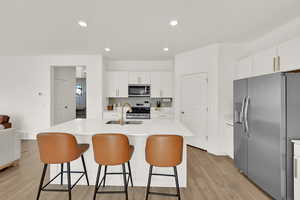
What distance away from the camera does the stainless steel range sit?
533cm

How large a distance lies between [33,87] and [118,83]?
259cm

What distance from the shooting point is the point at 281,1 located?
7.25ft

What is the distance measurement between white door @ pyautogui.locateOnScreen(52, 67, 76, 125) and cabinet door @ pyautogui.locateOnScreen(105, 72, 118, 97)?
1578 mm

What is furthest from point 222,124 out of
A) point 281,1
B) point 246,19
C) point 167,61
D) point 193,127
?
point 167,61

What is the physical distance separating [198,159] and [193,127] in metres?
1.02

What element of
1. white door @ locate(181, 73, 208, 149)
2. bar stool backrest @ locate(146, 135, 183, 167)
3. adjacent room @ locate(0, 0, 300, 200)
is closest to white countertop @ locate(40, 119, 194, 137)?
adjacent room @ locate(0, 0, 300, 200)

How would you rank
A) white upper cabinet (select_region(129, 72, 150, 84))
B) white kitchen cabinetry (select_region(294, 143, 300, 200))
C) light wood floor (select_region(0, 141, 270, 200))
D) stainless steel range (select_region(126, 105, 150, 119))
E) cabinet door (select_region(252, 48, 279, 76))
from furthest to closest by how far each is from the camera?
white upper cabinet (select_region(129, 72, 150, 84))
stainless steel range (select_region(126, 105, 150, 119))
cabinet door (select_region(252, 48, 279, 76))
light wood floor (select_region(0, 141, 270, 200))
white kitchen cabinetry (select_region(294, 143, 300, 200))

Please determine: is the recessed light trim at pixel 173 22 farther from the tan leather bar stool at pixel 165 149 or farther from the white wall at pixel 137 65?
the white wall at pixel 137 65

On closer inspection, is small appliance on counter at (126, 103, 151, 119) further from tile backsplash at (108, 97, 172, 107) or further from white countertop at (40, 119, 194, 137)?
white countertop at (40, 119, 194, 137)

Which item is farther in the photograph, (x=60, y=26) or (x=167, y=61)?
(x=167, y=61)

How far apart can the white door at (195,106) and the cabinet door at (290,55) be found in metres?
1.74

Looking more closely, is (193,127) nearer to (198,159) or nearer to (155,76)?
(198,159)

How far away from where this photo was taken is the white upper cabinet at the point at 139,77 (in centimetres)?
548

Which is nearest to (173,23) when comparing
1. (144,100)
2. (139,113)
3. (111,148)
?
(111,148)
